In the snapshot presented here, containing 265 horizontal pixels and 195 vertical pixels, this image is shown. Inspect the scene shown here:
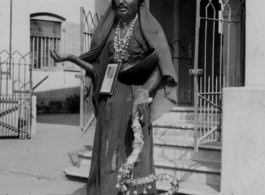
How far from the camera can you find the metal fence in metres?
10.5

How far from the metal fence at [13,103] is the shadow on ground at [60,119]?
2830 mm

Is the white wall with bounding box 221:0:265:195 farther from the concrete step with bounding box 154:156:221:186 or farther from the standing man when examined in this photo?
the standing man

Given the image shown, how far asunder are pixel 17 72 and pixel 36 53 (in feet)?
15.0

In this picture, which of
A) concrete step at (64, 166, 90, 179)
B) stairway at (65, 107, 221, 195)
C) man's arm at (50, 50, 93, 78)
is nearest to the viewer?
man's arm at (50, 50, 93, 78)

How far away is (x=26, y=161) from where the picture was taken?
7457 millimetres

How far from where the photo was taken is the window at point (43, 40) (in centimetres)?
1579

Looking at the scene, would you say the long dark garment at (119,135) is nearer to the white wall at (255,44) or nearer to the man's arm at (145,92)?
the man's arm at (145,92)

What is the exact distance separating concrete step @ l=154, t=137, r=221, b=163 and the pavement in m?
1.22

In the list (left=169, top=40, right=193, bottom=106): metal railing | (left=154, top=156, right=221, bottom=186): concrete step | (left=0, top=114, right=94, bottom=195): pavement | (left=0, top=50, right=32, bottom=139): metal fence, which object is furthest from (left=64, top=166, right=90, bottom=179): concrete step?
(left=169, top=40, right=193, bottom=106): metal railing

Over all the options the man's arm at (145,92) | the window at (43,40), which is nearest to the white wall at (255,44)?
the man's arm at (145,92)

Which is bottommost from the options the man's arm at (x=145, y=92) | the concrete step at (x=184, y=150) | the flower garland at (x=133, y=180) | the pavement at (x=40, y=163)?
the pavement at (x=40, y=163)

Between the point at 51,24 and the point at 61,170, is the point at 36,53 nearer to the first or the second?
the point at 51,24

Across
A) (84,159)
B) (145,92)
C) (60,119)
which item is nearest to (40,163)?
(84,159)

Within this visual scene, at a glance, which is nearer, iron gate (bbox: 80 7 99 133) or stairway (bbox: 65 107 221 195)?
stairway (bbox: 65 107 221 195)
